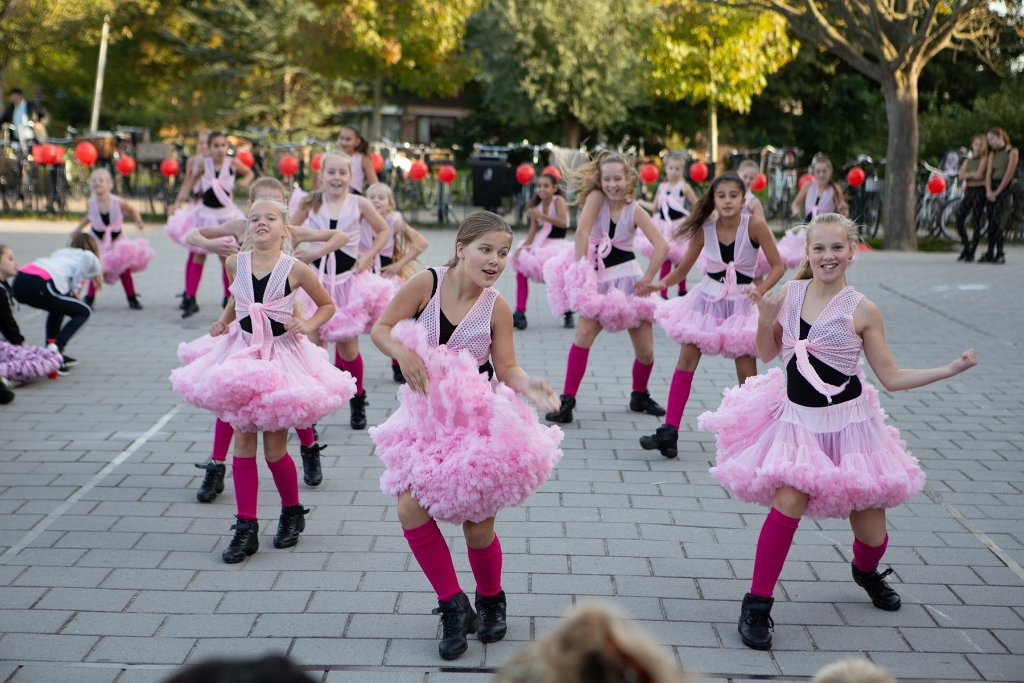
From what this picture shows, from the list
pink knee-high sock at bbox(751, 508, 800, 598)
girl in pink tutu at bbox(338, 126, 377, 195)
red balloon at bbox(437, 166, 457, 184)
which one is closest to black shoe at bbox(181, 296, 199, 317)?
girl in pink tutu at bbox(338, 126, 377, 195)

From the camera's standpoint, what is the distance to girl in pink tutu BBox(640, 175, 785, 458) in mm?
7168

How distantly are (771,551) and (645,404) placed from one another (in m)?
3.89

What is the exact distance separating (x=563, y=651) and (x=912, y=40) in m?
19.4

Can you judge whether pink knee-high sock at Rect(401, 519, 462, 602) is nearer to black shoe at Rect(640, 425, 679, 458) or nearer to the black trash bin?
black shoe at Rect(640, 425, 679, 458)

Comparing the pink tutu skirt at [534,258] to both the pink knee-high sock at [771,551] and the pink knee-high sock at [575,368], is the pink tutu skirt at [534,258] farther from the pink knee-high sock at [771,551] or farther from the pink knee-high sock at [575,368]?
the pink knee-high sock at [771,551]

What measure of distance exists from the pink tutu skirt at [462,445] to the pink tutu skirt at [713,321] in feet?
9.87

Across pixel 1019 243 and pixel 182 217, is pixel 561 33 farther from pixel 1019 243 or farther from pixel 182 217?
pixel 182 217

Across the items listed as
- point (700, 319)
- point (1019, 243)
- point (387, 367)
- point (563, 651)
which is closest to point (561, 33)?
point (1019, 243)

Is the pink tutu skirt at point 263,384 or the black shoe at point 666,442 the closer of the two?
the pink tutu skirt at point 263,384

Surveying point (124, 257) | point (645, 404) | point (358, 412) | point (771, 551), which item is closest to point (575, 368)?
point (645, 404)

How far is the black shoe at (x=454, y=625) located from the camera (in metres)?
4.28

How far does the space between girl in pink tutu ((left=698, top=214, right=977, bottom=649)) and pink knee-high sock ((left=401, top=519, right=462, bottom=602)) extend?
45.8 inches

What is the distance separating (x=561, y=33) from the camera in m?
33.6

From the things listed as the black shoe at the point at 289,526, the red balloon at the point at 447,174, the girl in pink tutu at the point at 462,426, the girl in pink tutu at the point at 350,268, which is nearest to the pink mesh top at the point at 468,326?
the girl in pink tutu at the point at 462,426
